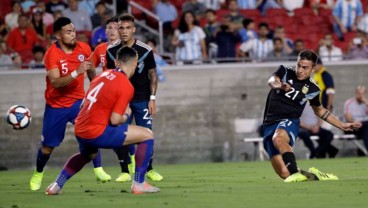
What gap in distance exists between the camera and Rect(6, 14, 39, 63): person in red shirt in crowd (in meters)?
23.7

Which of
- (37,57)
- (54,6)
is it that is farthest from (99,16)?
(37,57)

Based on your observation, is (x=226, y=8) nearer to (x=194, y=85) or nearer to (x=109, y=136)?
(x=194, y=85)

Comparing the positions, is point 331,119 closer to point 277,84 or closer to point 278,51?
point 277,84

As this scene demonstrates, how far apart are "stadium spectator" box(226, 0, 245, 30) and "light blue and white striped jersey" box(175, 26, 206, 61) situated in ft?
3.51

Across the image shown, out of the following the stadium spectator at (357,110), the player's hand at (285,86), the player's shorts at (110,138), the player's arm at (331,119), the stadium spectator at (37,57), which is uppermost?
the player's hand at (285,86)

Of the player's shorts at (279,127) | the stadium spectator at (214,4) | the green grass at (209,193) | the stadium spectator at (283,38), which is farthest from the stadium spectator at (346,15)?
the player's shorts at (279,127)

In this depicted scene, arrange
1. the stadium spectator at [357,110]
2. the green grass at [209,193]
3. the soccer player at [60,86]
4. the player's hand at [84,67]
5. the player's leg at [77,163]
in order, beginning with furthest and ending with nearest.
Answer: the stadium spectator at [357,110] < the soccer player at [60,86] < the player's hand at [84,67] < the player's leg at [77,163] < the green grass at [209,193]

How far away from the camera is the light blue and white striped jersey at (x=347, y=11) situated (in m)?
26.5

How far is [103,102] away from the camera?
11875 millimetres

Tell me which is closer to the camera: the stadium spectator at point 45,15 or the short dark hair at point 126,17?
the short dark hair at point 126,17

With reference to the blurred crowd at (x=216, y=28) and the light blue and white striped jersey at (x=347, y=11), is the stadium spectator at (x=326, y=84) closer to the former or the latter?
the blurred crowd at (x=216, y=28)

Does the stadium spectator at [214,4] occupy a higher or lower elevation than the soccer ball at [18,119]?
higher

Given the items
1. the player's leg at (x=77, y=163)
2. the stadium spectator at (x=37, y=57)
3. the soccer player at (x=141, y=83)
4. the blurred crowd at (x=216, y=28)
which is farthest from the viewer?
the blurred crowd at (x=216, y=28)

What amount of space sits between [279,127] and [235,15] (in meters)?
10.8
